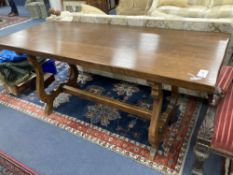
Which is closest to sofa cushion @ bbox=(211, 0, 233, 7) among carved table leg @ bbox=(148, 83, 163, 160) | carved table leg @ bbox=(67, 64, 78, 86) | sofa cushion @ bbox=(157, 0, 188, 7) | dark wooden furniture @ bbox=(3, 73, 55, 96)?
sofa cushion @ bbox=(157, 0, 188, 7)

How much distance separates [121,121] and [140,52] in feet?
2.63

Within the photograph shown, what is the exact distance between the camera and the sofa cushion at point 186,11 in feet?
6.11

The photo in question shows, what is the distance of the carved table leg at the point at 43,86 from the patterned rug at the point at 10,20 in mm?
3476

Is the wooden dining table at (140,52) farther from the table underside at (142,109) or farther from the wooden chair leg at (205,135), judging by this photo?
the wooden chair leg at (205,135)

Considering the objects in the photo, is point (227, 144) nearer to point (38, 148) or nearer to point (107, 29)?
point (107, 29)

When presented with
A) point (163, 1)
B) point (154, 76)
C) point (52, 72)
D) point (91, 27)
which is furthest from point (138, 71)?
point (52, 72)

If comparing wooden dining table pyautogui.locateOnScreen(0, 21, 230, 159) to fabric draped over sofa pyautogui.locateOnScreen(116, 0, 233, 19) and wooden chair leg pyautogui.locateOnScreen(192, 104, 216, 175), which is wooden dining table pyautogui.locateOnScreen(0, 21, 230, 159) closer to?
wooden chair leg pyautogui.locateOnScreen(192, 104, 216, 175)

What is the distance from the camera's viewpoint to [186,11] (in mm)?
1922

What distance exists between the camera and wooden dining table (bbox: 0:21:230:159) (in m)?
0.93

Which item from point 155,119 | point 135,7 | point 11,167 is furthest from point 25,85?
point 135,7

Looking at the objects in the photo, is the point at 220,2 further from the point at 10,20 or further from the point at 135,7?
the point at 10,20

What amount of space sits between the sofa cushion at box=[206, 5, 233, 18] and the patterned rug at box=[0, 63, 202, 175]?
29.4 inches

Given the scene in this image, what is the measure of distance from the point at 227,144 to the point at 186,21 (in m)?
0.86

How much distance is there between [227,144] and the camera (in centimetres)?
94
